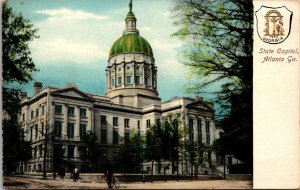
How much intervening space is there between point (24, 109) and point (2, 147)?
2.12m

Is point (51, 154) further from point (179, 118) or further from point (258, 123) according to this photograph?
point (258, 123)

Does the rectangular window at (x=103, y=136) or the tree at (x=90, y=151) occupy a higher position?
the rectangular window at (x=103, y=136)

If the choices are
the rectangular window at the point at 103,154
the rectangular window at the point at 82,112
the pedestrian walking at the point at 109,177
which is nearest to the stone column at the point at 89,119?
the rectangular window at the point at 82,112

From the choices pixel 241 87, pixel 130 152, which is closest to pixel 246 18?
pixel 241 87

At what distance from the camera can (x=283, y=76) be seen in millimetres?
15234

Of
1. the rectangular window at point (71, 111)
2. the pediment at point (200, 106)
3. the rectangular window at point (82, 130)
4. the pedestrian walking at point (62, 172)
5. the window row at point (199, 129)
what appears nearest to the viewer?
the pedestrian walking at point (62, 172)

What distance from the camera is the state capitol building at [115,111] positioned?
18.1m

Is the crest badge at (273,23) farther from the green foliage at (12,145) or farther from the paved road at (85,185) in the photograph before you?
the green foliage at (12,145)

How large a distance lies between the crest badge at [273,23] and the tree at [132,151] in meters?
7.36

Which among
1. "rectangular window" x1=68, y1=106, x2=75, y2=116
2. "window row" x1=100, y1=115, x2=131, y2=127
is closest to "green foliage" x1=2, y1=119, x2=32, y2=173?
"rectangular window" x1=68, y1=106, x2=75, y2=116

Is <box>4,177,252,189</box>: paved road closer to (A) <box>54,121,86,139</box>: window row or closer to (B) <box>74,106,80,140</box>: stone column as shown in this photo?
(A) <box>54,121,86,139</box>: window row

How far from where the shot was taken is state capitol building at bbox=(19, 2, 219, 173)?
59.4ft

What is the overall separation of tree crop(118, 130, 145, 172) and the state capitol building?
35cm

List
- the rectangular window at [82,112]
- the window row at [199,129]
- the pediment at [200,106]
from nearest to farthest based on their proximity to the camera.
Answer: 1. the pediment at [200,106]
2. the window row at [199,129]
3. the rectangular window at [82,112]
